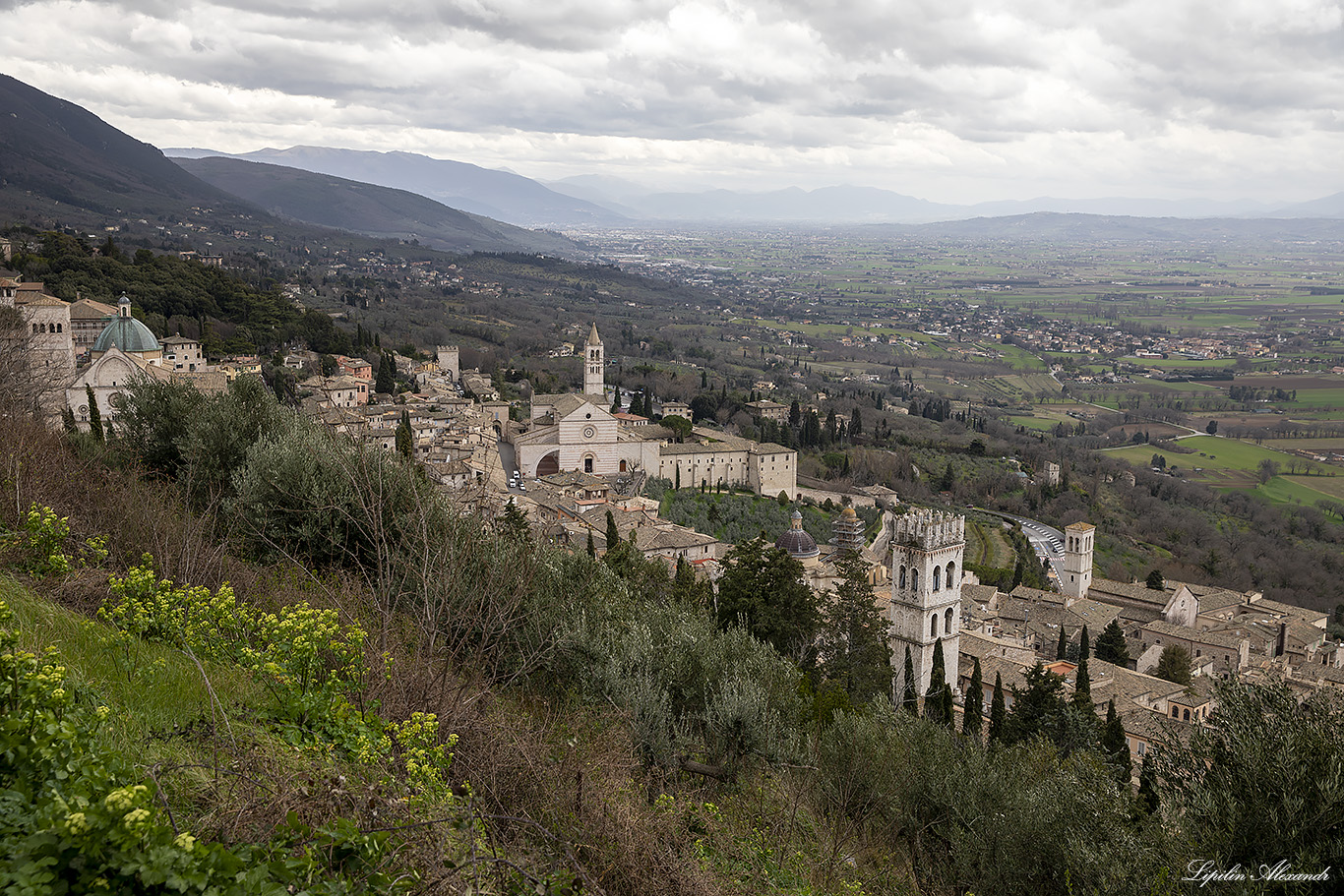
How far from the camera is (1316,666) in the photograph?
26531 millimetres

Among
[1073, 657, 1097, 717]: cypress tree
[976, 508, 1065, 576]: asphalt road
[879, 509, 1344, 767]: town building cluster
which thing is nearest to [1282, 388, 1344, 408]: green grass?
[976, 508, 1065, 576]: asphalt road

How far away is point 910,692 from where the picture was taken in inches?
765

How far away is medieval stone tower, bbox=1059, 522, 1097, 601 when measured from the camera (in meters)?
35.6

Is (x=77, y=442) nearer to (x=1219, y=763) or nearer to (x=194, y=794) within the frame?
(x=194, y=794)

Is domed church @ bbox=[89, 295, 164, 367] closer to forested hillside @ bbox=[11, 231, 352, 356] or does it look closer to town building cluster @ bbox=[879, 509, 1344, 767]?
forested hillside @ bbox=[11, 231, 352, 356]

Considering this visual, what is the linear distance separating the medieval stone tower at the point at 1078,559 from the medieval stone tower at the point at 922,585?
56.3 feet

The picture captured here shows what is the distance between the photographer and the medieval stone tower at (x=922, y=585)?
2022 centimetres

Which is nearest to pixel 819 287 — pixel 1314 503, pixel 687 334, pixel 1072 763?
pixel 687 334

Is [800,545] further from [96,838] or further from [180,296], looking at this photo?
[96,838]

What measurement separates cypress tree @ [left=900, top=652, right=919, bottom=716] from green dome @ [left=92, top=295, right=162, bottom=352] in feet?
69.9

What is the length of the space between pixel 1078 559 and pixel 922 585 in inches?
747

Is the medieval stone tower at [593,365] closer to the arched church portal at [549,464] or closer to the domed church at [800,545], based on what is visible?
the arched church portal at [549,464]

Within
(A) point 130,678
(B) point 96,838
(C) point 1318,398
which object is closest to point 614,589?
(A) point 130,678

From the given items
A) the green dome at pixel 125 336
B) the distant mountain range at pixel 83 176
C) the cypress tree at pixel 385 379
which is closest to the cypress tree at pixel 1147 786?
the green dome at pixel 125 336
